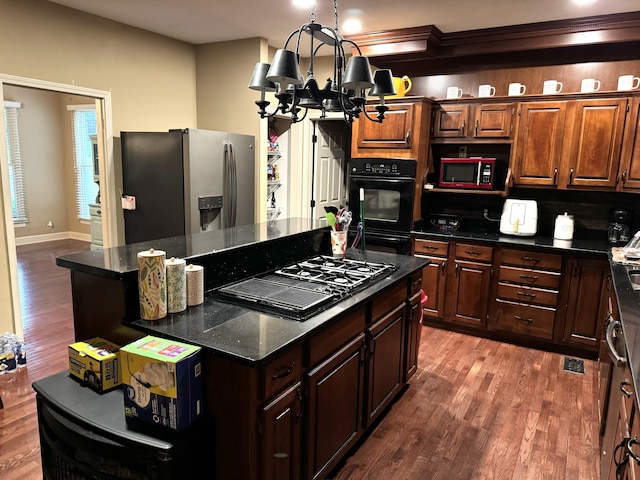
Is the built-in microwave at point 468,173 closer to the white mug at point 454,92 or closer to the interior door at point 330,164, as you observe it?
the white mug at point 454,92

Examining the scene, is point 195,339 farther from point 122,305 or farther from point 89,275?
point 89,275

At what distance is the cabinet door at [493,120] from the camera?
400 cm

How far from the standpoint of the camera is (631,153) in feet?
11.7

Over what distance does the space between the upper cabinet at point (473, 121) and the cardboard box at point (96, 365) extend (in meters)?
3.53

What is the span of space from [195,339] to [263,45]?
376 centimetres

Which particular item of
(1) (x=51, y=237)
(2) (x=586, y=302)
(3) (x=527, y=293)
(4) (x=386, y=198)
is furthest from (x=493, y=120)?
(1) (x=51, y=237)

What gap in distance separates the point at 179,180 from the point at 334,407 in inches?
105

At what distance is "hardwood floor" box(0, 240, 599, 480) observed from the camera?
2.30 metres

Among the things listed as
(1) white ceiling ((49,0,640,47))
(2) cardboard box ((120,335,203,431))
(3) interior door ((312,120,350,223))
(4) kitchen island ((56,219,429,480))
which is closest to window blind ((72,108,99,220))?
(1) white ceiling ((49,0,640,47))

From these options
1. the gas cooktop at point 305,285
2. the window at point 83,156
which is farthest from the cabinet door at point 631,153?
the window at point 83,156

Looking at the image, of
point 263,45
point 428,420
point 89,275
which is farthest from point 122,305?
point 263,45

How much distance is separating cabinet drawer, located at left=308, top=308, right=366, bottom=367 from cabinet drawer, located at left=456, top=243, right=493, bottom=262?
2.11 metres

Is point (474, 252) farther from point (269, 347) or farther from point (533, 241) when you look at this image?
point (269, 347)

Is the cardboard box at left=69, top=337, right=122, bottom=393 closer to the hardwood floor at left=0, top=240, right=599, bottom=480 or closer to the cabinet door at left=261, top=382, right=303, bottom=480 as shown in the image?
the cabinet door at left=261, top=382, right=303, bottom=480
